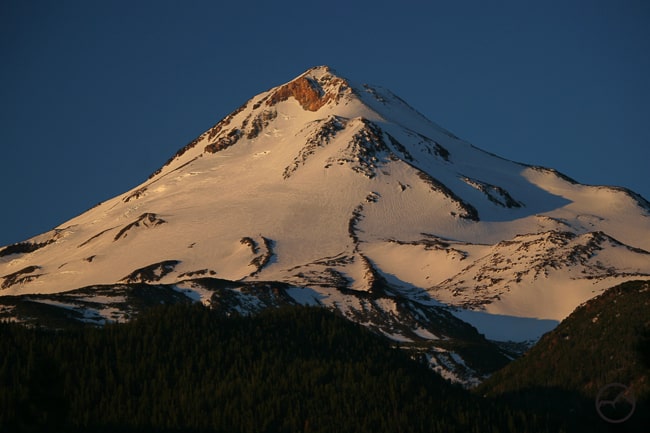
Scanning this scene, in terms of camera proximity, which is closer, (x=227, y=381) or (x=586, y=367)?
(x=227, y=381)

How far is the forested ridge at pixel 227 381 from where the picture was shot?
255 ft

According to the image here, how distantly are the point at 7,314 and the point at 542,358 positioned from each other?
87507 millimetres

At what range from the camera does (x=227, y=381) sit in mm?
85375

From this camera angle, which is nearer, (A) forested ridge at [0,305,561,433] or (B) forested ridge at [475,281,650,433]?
(A) forested ridge at [0,305,561,433]

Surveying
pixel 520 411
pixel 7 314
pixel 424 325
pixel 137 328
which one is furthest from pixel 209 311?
pixel 424 325

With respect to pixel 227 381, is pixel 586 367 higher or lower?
lower

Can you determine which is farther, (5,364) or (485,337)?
(485,337)

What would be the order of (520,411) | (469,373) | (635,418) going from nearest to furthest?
(635,418), (520,411), (469,373)

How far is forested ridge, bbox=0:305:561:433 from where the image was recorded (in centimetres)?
7788

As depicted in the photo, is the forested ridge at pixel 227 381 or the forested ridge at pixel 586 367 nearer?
the forested ridge at pixel 227 381

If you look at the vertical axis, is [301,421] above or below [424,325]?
below

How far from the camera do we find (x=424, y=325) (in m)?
186

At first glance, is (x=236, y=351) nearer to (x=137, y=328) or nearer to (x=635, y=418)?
(x=137, y=328)

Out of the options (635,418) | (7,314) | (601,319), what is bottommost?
(635,418)
